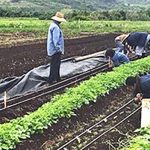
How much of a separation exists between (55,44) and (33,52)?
6.87 meters

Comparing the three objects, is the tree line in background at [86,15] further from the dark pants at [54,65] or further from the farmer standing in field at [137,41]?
the dark pants at [54,65]

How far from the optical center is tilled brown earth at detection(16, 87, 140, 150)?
340 inches

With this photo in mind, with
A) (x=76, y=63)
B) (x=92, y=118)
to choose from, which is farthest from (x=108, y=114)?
(x=76, y=63)

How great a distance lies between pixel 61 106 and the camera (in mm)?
9969

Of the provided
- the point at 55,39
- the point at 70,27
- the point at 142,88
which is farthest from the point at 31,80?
the point at 70,27

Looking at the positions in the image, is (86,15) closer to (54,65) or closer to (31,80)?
(54,65)

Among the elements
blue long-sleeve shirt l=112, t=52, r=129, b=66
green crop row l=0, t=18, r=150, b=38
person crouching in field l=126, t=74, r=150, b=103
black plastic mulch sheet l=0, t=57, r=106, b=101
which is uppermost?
person crouching in field l=126, t=74, r=150, b=103

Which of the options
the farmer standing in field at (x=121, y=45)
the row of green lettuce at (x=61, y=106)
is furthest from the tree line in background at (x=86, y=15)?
the row of green lettuce at (x=61, y=106)

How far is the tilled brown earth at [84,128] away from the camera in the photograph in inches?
340

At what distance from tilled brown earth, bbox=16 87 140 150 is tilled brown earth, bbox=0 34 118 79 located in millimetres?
3805

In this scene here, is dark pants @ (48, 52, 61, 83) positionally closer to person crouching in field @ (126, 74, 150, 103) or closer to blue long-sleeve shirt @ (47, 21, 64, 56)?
blue long-sleeve shirt @ (47, 21, 64, 56)

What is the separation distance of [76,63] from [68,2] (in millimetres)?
64856

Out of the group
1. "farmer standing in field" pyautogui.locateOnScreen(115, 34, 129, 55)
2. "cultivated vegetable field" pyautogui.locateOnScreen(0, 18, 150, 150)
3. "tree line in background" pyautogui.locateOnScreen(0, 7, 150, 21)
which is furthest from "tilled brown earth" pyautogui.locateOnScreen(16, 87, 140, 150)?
"tree line in background" pyautogui.locateOnScreen(0, 7, 150, 21)

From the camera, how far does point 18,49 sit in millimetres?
19750
